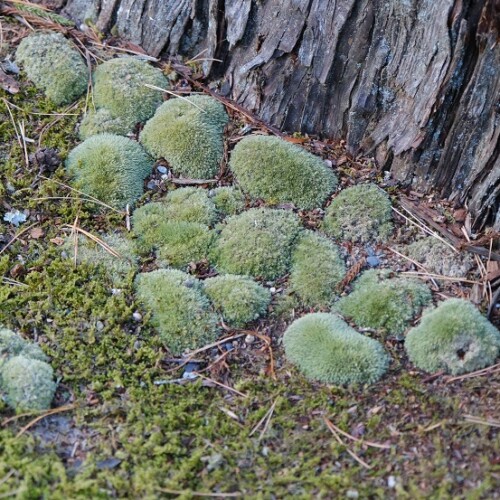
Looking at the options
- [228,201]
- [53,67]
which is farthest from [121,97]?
[228,201]

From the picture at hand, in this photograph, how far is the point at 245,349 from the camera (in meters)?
4.02

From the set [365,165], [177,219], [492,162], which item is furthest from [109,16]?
[492,162]


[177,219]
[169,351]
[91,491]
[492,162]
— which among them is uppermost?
[492,162]

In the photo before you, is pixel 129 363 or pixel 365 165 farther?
pixel 365 165

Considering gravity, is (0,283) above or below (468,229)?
below

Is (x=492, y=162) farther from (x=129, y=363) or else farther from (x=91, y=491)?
(x=91, y=491)

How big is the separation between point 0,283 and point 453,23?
3.40 metres

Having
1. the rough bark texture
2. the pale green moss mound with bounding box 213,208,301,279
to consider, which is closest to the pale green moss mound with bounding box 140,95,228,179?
the rough bark texture

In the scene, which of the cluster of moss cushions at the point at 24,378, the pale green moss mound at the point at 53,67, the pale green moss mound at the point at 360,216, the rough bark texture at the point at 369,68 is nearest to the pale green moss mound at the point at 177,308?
the cluster of moss cushions at the point at 24,378

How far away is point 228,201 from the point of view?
470 centimetres

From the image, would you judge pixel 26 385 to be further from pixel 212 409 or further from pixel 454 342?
pixel 454 342

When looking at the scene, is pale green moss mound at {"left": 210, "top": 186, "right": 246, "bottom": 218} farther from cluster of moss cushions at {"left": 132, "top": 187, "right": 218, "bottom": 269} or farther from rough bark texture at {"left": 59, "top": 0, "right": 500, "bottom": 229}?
rough bark texture at {"left": 59, "top": 0, "right": 500, "bottom": 229}

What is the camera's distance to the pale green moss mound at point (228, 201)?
4684 millimetres

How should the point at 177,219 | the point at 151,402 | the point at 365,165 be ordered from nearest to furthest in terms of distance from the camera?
the point at 151,402
the point at 177,219
the point at 365,165
